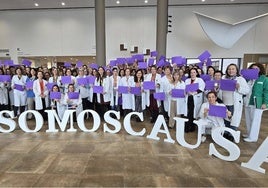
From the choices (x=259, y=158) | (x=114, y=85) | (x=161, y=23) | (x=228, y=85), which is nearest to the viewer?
(x=259, y=158)

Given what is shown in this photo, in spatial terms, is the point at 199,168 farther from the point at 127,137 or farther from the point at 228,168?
the point at 127,137

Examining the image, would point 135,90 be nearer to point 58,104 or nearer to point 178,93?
point 178,93

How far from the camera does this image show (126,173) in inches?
100

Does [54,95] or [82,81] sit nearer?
[54,95]

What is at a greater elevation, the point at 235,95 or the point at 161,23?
the point at 161,23

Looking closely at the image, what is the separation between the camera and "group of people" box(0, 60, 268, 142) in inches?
139

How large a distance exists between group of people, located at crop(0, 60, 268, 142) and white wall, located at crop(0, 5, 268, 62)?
516 cm

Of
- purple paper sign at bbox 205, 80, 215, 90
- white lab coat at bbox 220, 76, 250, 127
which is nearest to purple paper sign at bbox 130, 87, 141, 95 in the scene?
purple paper sign at bbox 205, 80, 215, 90

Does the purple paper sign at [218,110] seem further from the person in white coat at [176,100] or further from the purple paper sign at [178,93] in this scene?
the person in white coat at [176,100]

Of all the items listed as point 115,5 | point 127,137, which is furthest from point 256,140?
point 115,5

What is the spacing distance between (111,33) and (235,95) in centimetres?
821

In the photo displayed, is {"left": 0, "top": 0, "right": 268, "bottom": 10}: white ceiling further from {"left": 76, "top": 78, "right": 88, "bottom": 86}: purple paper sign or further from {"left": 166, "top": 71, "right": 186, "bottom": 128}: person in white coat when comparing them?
{"left": 166, "top": 71, "right": 186, "bottom": 128}: person in white coat

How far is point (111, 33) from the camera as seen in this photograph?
1041 centimetres

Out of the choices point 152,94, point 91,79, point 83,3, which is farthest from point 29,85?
point 83,3
